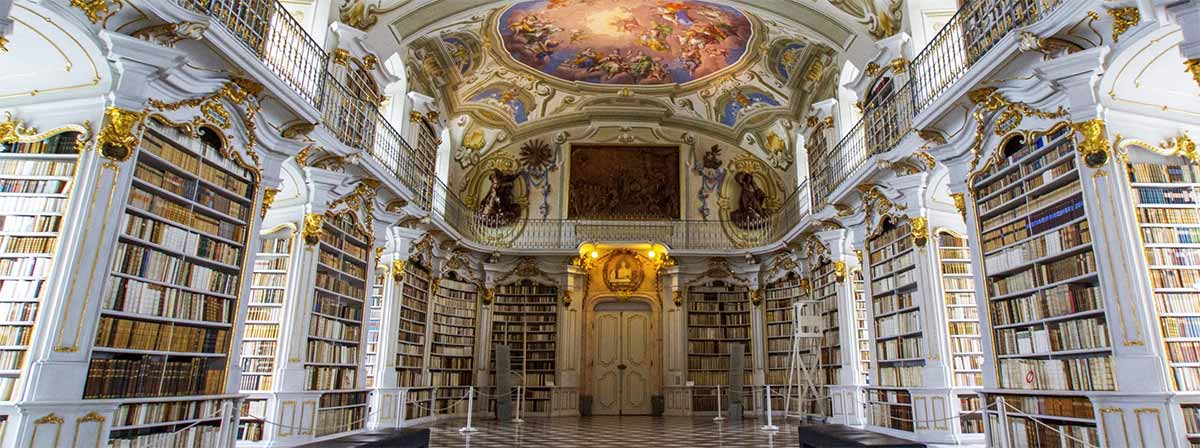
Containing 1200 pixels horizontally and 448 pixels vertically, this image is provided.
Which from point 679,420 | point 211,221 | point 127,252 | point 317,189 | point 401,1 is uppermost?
point 401,1

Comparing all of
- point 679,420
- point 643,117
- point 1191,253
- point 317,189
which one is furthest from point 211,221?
point 643,117

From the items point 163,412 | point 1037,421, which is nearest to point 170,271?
point 163,412

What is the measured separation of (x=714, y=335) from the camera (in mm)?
13352

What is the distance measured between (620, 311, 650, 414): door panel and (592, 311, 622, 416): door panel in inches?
5.6

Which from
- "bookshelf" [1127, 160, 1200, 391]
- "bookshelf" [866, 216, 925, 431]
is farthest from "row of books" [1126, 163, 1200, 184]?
"bookshelf" [866, 216, 925, 431]

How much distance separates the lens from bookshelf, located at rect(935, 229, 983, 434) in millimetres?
6902

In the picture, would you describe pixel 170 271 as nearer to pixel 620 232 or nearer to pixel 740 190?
pixel 620 232

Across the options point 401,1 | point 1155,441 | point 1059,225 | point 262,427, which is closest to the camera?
point 1155,441

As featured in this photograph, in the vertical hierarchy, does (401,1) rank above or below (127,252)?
above

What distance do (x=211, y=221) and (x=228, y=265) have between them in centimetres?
40

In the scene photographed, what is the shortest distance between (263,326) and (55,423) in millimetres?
2920

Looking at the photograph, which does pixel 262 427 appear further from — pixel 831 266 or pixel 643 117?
pixel 643 117

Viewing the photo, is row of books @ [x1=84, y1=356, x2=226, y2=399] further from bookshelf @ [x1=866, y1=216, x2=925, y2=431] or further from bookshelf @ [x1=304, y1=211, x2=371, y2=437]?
bookshelf @ [x1=866, y1=216, x2=925, y2=431]

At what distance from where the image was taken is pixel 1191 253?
186 inches
